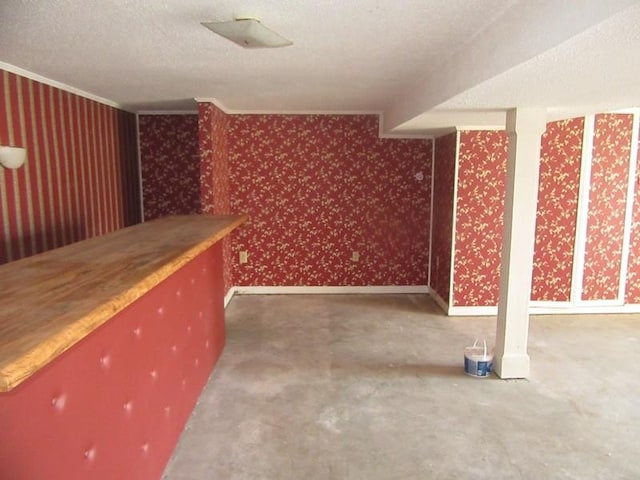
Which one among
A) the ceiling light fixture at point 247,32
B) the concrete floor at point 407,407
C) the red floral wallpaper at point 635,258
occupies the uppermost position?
the ceiling light fixture at point 247,32

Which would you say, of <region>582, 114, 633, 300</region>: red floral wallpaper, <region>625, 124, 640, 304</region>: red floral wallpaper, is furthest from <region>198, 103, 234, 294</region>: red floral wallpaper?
<region>625, 124, 640, 304</region>: red floral wallpaper

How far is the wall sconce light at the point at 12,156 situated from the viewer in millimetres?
2707

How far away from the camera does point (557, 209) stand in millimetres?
4449

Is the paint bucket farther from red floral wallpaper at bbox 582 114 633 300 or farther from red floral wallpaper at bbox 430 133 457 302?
red floral wallpaper at bbox 582 114 633 300

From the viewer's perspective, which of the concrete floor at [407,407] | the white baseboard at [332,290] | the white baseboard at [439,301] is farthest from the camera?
the white baseboard at [332,290]

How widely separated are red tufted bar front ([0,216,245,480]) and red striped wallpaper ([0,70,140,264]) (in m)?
1.23

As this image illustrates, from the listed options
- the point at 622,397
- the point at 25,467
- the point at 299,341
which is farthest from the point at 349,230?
the point at 25,467

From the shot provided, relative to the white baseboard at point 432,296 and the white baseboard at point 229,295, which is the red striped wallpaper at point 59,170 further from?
the white baseboard at point 432,296

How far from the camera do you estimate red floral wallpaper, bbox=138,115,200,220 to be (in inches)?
195

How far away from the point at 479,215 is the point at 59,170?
11.6 feet

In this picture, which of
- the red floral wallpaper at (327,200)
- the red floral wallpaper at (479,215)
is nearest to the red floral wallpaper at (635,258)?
the red floral wallpaper at (479,215)

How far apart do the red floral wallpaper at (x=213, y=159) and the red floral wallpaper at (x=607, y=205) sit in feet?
11.4

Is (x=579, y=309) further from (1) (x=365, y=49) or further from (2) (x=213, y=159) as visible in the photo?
(2) (x=213, y=159)

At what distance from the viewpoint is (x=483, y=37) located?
6.75ft
